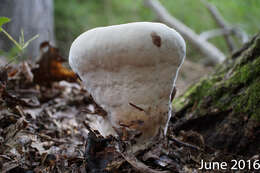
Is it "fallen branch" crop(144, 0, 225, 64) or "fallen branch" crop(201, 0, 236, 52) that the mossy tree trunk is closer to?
"fallen branch" crop(144, 0, 225, 64)

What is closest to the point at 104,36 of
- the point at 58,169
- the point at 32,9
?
the point at 58,169

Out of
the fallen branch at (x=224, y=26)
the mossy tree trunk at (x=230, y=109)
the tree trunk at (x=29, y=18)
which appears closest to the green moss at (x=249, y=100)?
the mossy tree trunk at (x=230, y=109)

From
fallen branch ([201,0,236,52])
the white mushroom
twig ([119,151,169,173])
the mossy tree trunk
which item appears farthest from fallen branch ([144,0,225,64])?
twig ([119,151,169,173])

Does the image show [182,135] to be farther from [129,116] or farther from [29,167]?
[29,167]

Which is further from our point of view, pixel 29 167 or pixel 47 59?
pixel 47 59

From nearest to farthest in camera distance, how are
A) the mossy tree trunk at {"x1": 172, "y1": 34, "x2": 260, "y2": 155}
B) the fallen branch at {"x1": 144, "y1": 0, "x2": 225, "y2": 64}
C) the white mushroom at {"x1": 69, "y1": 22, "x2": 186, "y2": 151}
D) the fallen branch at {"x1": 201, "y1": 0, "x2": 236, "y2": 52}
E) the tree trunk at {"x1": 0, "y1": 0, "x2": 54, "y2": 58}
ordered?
the white mushroom at {"x1": 69, "y1": 22, "x2": 186, "y2": 151}
the mossy tree trunk at {"x1": 172, "y1": 34, "x2": 260, "y2": 155}
the tree trunk at {"x1": 0, "y1": 0, "x2": 54, "y2": 58}
the fallen branch at {"x1": 144, "y1": 0, "x2": 225, "y2": 64}
the fallen branch at {"x1": 201, "y1": 0, "x2": 236, "y2": 52}

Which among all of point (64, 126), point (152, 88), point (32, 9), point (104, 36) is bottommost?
point (64, 126)
